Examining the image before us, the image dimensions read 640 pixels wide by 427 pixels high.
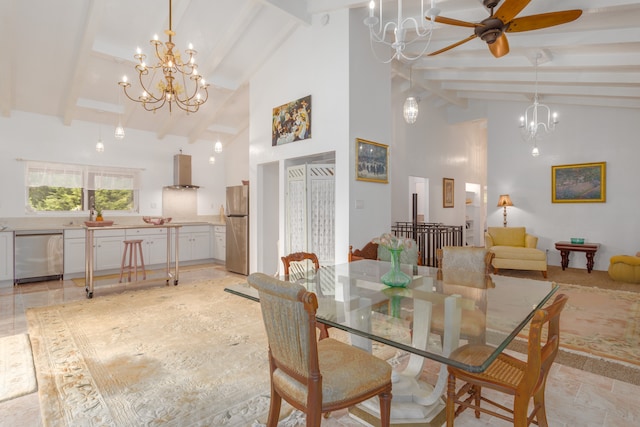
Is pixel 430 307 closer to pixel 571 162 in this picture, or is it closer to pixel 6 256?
pixel 6 256

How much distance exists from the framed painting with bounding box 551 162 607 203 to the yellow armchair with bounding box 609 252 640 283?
1479 millimetres

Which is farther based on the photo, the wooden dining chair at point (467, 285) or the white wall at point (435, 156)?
the white wall at point (435, 156)

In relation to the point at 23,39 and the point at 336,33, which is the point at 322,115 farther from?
the point at 23,39

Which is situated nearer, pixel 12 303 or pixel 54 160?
pixel 12 303

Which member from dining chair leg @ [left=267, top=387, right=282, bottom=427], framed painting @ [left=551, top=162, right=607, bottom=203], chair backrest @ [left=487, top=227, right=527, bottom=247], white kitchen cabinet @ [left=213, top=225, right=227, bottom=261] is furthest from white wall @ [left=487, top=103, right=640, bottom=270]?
dining chair leg @ [left=267, top=387, right=282, bottom=427]

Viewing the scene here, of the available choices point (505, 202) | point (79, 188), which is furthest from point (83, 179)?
point (505, 202)

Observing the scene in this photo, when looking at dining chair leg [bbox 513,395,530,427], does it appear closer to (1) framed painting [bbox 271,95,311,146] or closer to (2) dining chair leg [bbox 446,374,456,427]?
(2) dining chair leg [bbox 446,374,456,427]

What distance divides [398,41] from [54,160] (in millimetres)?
6769

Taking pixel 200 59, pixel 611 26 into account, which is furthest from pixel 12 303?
pixel 611 26

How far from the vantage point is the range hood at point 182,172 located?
7.56 meters

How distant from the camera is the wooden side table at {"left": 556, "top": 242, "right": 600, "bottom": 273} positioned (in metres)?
6.09

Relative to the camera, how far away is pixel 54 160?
20.4 ft

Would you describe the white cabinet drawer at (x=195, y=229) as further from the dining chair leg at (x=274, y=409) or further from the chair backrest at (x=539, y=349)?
the chair backrest at (x=539, y=349)

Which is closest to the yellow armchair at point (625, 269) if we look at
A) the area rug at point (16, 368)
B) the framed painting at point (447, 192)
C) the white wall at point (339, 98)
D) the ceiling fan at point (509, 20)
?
the framed painting at point (447, 192)
